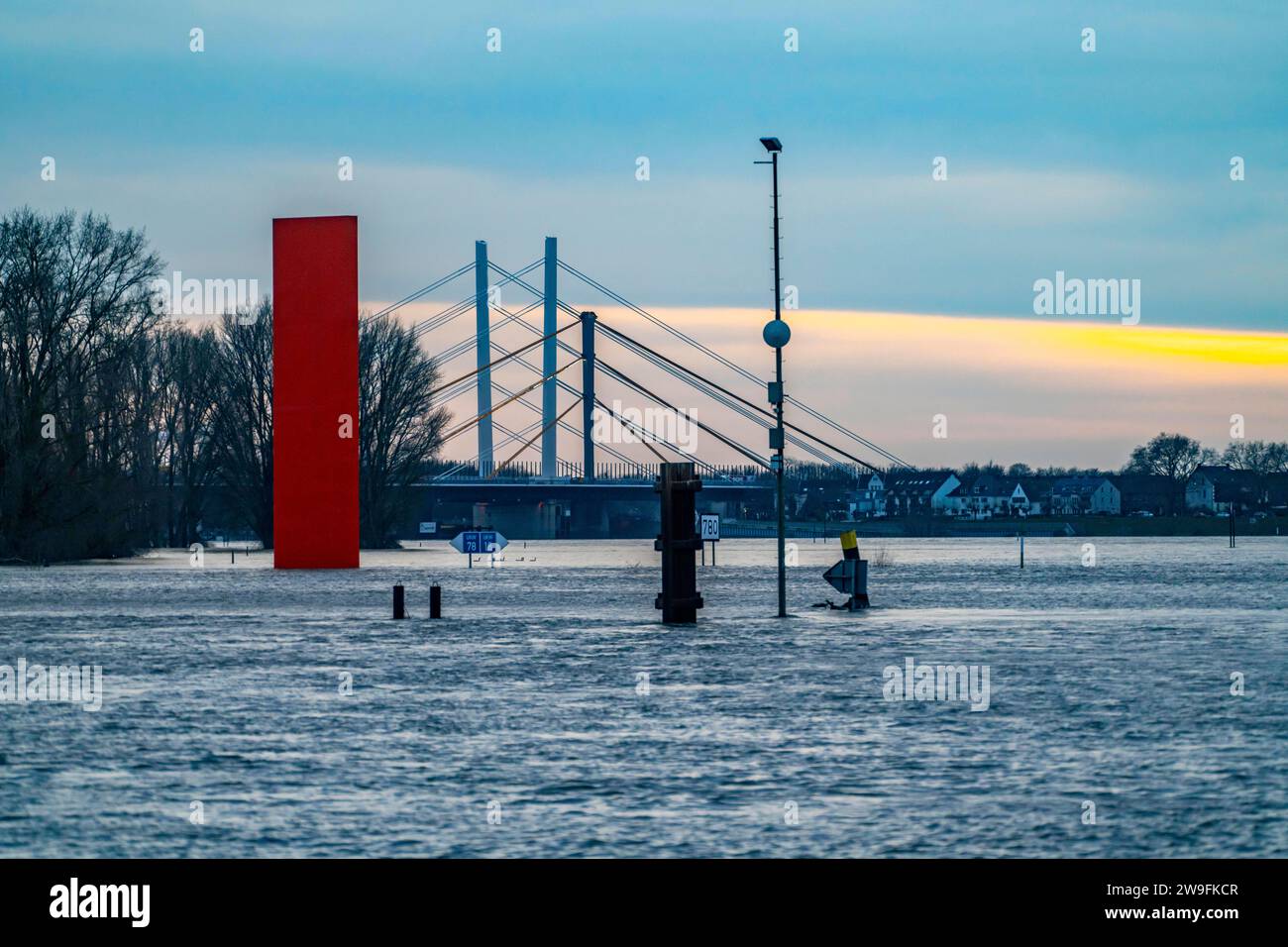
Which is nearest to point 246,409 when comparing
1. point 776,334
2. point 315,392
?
point 315,392

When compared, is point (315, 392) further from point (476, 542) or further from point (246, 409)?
point (246, 409)

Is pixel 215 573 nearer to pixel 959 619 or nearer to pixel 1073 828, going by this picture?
pixel 959 619

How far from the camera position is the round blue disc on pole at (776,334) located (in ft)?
94.9

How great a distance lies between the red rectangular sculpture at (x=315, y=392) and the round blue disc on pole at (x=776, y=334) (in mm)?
28482

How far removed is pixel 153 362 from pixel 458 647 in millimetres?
63746

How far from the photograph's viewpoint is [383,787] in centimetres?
1088

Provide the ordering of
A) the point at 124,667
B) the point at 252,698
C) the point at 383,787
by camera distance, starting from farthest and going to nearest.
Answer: the point at 124,667
the point at 252,698
the point at 383,787

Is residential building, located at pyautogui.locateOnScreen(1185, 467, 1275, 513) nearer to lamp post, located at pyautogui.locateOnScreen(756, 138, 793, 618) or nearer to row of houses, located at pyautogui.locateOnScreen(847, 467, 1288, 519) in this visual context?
row of houses, located at pyautogui.locateOnScreen(847, 467, 1288, 519)

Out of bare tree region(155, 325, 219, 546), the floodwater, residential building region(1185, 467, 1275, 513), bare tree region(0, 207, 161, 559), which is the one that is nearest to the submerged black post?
the floodwater

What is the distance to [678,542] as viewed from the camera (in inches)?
1070

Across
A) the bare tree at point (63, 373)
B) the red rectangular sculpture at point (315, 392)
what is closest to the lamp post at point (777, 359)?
the red rectangular sculpture at point (315, 392)

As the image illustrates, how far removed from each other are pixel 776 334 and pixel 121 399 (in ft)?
141

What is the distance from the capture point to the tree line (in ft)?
203
